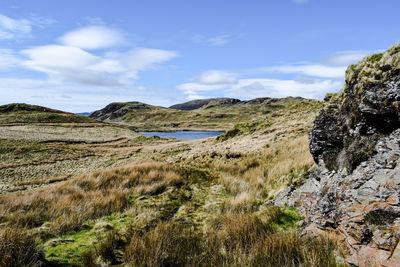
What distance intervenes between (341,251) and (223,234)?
6.42 ft

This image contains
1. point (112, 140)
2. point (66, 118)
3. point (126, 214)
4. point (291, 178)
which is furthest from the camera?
point (66, 118)

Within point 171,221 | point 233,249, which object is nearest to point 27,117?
point 171,221

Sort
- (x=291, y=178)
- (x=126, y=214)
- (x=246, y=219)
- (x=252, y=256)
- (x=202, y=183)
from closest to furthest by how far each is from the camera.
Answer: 1. (x=252, y=256)
2. (x=246, y=219)
3. (x=126, y=214)
4. (x=291, y=178)
5. (x=202, y=183)

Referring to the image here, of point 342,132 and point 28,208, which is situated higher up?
point 342,132

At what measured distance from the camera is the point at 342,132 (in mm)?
5535

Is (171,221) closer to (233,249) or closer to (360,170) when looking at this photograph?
(233,249)

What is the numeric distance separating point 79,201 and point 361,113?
8.12 meters

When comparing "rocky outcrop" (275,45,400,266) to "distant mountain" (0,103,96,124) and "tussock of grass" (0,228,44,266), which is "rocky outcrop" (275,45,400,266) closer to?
"tussock of grass" (0,228,44,266)

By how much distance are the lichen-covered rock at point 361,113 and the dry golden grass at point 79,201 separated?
20.6ft

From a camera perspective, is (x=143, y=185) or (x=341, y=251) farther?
(x=143, y=185)

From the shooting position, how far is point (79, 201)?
263 inches

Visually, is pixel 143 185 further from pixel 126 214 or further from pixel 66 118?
pixel 66 118

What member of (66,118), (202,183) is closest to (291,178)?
(202,183)

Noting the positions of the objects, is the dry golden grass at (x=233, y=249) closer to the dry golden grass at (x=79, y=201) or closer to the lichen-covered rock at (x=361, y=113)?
the lichen-covered rock at (x=361, y=113)
